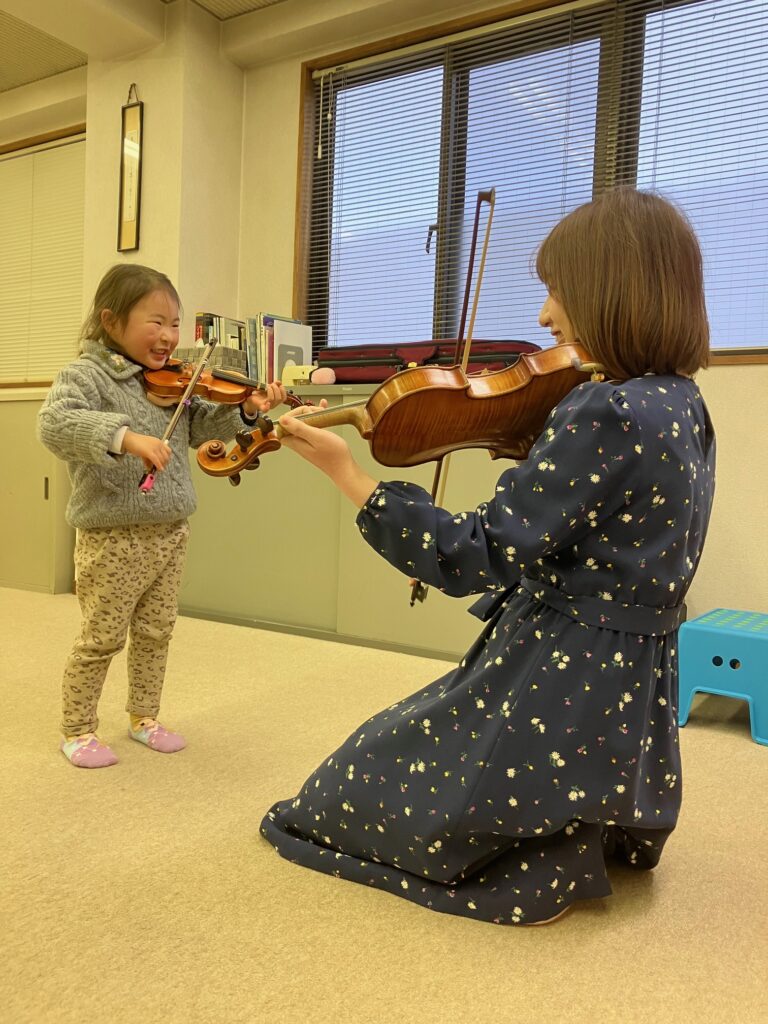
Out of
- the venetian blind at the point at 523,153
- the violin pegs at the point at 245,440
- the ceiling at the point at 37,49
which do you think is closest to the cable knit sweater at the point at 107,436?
the violin pegs at the point at 245,440

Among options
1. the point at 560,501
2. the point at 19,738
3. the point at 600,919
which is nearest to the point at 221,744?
the point at 19,738

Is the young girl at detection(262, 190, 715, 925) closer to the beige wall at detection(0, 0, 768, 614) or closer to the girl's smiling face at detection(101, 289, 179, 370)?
the girl's smiling face at detection(101, 289, 179, 370)

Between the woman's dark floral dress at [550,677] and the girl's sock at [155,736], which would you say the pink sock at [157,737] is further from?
the woman's dark floral dress at [550,677]

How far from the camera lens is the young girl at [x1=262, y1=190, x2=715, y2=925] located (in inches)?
37.6

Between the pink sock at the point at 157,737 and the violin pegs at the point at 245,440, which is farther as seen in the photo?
the pink sock at the point at 157,737

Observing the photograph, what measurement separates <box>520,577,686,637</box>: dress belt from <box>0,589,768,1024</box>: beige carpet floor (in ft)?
1.26

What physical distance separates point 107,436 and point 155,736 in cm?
63

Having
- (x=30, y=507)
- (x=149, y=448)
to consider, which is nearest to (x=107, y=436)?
(x=149, y=448)

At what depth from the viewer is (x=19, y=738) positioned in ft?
5.57

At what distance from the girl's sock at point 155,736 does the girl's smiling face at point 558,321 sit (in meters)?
1.10

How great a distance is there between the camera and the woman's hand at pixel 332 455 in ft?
3.36

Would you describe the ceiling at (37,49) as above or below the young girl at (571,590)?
above

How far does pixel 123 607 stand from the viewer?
161 cm

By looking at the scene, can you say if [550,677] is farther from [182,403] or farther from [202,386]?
[202,386]
